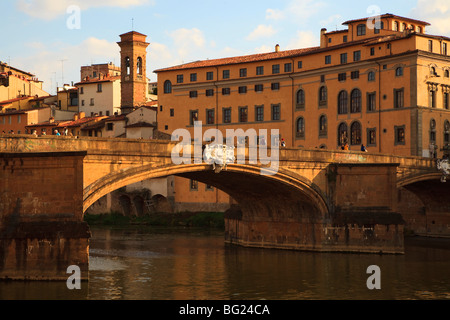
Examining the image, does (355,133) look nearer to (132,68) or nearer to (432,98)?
(432,98)

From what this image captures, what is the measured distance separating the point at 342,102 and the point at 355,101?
1.42 meters

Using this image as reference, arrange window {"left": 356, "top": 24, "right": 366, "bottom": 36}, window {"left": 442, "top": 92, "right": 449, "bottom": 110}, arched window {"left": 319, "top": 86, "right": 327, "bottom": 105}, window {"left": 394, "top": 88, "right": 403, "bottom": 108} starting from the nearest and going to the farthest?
window {"left": 394, "top": 88, "right": 403, "bottom": 108}
window {"left": 442, "top": 92, "right": 449, "bottom": 110}
window {"left": 356, "top": 24, "right": 366, "bottom": 36}
arched window {"left": 319, "top": 86, "right": 327, "bottom": 105}

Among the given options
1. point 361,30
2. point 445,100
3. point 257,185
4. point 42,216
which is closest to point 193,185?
point 361,30

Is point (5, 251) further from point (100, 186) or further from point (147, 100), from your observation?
point (147, 100)

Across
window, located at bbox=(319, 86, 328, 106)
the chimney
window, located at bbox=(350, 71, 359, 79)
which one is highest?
the chimney

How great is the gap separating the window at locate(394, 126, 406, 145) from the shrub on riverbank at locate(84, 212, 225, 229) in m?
15.5

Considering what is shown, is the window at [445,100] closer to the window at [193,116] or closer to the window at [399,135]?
the window at [399,135]

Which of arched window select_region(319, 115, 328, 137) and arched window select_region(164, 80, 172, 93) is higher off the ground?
arched window select_region(164, 80, 172, 93)

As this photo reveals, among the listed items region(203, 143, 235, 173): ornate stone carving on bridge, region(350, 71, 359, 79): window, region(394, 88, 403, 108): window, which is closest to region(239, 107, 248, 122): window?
region(350, 71, 359, 79): window

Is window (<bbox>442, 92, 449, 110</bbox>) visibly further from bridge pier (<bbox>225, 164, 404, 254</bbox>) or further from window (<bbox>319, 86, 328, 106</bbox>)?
bridge pier (<bbox>225, 164, 404, 254</bbox>)

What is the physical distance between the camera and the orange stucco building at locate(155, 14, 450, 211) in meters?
58.0

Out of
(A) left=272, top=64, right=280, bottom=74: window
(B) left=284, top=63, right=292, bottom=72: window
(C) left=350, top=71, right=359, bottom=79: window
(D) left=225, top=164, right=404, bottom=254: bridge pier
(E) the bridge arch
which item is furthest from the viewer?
(A) left=272, top=64, right=280, bottom=74: window

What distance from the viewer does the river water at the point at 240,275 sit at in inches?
1166

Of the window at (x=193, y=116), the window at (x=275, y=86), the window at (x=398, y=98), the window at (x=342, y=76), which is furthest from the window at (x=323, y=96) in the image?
the window at (x=193, y=116)
